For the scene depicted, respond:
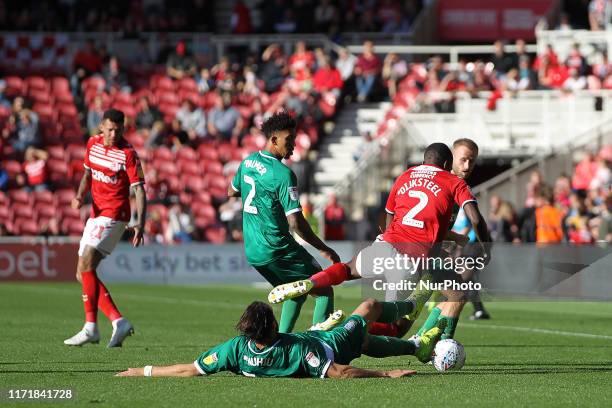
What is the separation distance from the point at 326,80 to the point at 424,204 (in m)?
22.6

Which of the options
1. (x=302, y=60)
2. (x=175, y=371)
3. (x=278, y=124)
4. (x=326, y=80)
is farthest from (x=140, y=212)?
(x=302, y=60)

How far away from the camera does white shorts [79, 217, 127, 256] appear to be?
14.0 meters

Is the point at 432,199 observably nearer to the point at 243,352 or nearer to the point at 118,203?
the point at 243,352

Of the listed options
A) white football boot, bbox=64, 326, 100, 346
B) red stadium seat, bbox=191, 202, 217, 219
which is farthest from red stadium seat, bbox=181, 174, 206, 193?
white football boot, bbox=64, 326, 100, 346

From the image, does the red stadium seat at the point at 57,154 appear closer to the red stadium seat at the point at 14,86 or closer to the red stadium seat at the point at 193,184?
the red stadium seat at the point at 14,86

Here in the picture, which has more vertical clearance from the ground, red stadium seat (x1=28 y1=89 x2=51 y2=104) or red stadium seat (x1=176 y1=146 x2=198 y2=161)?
red stadium seat (x1=28 y1=89 x2=51 y2=104)

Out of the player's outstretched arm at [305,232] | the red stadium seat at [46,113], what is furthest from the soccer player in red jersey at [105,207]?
the red stadium seat at [46,113]

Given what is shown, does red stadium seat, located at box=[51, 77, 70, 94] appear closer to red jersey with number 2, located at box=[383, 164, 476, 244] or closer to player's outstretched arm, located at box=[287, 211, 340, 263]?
red jersey with number 2, located at box=[383, 164, 476, 244]

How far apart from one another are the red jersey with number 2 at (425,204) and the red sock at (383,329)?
71cm

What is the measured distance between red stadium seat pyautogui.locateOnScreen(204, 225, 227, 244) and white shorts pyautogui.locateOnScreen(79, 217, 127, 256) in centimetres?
1637

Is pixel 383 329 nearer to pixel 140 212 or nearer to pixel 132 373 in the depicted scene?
pixel 132 373

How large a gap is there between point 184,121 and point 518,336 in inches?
736

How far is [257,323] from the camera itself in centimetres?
1009

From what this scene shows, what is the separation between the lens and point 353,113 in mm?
33969
